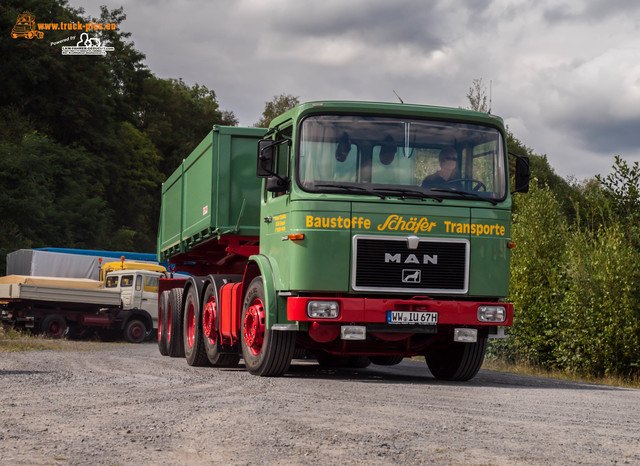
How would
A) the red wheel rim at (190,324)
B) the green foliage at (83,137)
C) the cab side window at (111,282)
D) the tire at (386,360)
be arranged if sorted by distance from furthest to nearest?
the green foliage at (83,137)
the cab side window at (111,282)
the tire at (386,360)
the red wheel rim at (190,324)

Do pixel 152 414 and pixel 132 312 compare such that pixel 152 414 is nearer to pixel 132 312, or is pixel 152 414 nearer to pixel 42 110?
pixel 132 312

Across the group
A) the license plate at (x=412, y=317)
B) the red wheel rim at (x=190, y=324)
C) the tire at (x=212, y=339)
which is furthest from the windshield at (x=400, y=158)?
the red wheel rim at (x=190, y=324)

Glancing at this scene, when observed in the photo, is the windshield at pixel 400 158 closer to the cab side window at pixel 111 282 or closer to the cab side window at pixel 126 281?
the cab side window at pixel 126 281

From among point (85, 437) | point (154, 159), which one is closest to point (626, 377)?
point (85, 437)

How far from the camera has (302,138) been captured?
10492mm

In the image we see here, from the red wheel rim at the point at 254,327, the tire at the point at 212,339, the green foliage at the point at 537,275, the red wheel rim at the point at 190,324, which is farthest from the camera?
the green foliage at the point at 537,275

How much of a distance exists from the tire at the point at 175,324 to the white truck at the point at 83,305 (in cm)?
1256

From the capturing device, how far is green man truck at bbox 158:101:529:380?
404 inches

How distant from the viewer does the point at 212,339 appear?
44.5 feet

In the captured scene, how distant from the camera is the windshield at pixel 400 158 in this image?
34.1 feet

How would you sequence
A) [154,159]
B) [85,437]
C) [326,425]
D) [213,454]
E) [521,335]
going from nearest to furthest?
[213,454] → [85,437] → [326,425] → [521,335] → [154,159]

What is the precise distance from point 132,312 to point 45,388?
838 inches

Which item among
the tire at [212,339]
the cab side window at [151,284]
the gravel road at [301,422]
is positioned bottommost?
the gravel road at [301,422]

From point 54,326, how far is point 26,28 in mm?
24570
